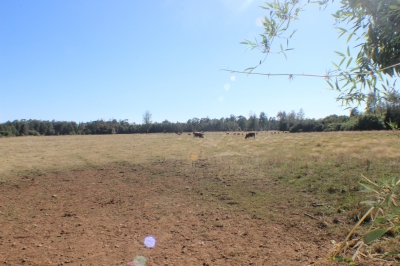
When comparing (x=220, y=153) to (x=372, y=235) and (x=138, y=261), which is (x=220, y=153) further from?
(x=372, y=235)

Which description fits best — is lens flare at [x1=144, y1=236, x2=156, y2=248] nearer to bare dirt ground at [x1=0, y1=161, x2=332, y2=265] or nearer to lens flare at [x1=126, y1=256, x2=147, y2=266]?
bare dirt ground at [x1=0, y1=161, x2=332, y2=265]

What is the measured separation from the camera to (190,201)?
315 inches

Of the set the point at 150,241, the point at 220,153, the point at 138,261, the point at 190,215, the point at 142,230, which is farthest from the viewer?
the point at 220,153

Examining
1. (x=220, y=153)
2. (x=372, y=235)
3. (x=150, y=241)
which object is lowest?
(x=150, y=241)

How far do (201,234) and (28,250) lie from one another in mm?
3758

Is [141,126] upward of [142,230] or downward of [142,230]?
upward

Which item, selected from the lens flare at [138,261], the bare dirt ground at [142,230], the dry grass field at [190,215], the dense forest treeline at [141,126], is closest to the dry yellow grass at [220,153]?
the dry grass field at [190,215]

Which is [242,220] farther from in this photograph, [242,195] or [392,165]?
[392,165]

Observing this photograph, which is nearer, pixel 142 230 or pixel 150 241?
pixel 150 241

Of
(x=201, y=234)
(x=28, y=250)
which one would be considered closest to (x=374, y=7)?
(x=201, y=234)

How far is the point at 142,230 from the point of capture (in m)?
5.97

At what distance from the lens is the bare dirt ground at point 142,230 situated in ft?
15.5

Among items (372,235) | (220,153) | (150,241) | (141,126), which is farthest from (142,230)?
(141,126)

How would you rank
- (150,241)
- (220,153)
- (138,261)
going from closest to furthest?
(138,261) → (150,241) → (220,153)
